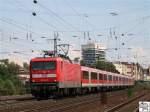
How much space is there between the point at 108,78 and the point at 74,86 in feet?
90.4

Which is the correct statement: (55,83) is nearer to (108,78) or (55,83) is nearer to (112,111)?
(112,111)

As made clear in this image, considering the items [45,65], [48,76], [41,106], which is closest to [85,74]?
[45,65]

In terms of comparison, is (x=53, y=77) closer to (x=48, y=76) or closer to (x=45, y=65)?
(x=48, y=76)

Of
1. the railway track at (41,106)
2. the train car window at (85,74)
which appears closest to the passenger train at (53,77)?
the train car window at (85,74)

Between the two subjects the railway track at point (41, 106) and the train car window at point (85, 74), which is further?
the train car window at point (85, 74)

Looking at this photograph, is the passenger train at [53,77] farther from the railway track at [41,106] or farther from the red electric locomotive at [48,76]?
the railway track at [41,106]

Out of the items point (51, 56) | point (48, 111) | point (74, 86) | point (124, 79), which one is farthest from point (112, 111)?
point (124, 79)

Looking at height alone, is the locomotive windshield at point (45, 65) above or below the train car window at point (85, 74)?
above

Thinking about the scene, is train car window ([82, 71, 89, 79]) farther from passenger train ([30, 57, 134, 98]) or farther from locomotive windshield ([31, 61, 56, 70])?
locomotive windshield ([31, 61, 56, 70])

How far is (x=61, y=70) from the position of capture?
4125 cm

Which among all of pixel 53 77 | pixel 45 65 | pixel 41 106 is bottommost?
pixel 41 106

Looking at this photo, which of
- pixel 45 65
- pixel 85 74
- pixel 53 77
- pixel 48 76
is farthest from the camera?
pixel 85 74

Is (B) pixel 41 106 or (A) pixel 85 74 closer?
(B) pixel 41 106

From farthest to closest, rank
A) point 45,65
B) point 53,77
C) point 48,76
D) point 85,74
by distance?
point 85,74 < point 45,65 < point 48,76 < point 53,77
